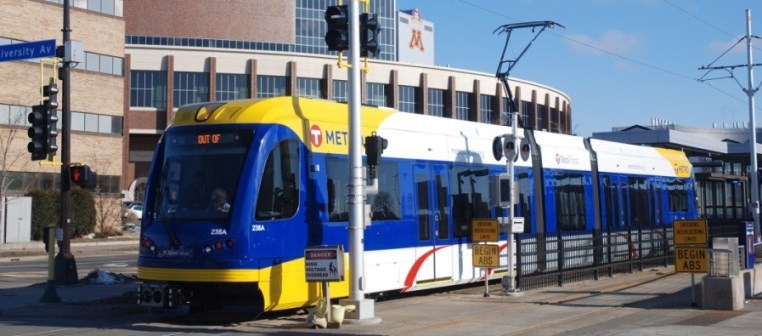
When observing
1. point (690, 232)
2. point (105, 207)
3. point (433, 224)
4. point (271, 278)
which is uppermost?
point (105, 207)

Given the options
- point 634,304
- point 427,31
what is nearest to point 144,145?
point 427,31

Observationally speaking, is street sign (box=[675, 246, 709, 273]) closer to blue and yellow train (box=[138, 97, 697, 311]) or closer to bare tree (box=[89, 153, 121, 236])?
blue and yellow train (box=[138, 97, 697, 311])

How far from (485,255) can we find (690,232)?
12.6 ft

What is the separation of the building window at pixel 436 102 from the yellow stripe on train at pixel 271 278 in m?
71.4

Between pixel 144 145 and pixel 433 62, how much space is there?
3117 cm

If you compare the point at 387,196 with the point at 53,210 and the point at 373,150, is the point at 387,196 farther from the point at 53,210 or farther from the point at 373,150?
the point at 53,210

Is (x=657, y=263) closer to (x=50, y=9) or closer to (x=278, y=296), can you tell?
(x=278, y=296)

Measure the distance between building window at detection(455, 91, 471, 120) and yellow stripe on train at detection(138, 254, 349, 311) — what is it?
240ft

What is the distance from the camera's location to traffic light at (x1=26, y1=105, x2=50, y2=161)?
65.0 ft

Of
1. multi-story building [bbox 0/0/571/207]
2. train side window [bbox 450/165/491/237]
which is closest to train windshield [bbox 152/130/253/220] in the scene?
train side window [bbox 450/165/491/237]

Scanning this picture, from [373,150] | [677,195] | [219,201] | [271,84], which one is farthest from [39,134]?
[271,84]

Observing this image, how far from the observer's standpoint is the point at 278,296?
14.7m

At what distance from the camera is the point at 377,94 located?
3285 inches

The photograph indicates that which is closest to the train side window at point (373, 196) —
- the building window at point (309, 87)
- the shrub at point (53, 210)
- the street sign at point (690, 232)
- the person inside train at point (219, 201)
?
the person inside train at point (219, 201)
